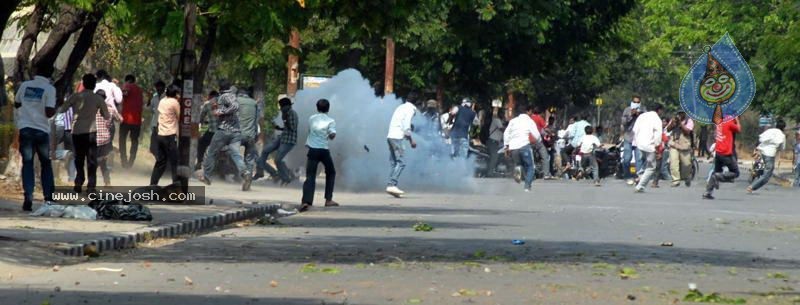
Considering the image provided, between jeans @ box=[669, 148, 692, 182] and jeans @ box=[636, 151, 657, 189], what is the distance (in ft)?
4.51

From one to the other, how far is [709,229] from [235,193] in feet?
29.4

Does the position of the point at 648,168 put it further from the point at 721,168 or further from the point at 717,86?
the point at 717,86

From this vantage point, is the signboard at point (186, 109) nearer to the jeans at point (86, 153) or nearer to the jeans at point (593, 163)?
the jeans at point (86, 153)

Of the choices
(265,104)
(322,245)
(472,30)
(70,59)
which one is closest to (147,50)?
(265,104)

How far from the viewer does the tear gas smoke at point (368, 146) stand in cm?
3027

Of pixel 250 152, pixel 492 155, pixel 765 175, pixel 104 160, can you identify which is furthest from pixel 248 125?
pixel 492 155

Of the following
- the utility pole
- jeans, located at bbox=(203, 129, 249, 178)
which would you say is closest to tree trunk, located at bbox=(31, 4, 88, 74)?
the utility pole

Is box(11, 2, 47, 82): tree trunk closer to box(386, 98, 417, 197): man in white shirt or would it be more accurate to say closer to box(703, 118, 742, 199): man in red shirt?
box(386, 98, 417, 197): man in white shirt

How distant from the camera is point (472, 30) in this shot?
44.4m

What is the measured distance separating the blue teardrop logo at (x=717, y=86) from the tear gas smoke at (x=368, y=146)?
707 cm

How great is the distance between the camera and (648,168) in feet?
104

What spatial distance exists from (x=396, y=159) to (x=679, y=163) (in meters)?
9.10

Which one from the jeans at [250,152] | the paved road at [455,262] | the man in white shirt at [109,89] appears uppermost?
the man in white shirt at [109,89]

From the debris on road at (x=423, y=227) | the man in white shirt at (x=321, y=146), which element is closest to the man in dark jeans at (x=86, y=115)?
the man in white shirt at (x=321, y=146)
